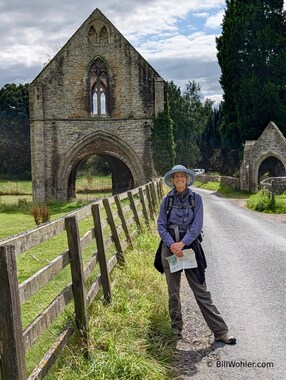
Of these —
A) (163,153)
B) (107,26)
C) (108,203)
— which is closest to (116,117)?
(163,153)

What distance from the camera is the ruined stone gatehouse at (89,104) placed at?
30.7 m

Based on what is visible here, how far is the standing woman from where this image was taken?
578 cm

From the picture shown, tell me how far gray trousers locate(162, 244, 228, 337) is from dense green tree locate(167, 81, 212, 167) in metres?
60.5

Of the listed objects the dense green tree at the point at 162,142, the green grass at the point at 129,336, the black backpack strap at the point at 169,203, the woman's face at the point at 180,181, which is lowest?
the green grass at the point at 129,336

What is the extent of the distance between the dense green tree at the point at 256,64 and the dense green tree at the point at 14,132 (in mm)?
36527

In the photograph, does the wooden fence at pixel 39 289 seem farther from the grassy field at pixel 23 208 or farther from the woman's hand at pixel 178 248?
the grassy field at pixel 23 208

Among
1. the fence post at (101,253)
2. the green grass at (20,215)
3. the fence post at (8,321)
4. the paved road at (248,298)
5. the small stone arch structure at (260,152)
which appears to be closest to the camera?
the fence post at (8,321)

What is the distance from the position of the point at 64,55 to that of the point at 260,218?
17862 mm

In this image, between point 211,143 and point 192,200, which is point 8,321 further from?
point 211,143

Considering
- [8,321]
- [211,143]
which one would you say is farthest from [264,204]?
[211,143]

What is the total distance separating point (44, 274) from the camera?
4.20 metres

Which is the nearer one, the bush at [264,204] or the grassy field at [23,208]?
the grassy field at [23,208]


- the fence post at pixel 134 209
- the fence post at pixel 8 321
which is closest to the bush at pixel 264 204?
the fence post at pixel 134 209

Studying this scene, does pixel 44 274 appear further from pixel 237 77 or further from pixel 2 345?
pixel 237 77
